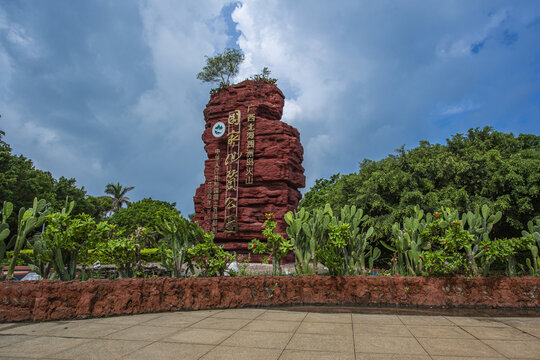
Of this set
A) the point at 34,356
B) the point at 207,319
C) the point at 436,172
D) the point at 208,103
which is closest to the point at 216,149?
the point at 208,103

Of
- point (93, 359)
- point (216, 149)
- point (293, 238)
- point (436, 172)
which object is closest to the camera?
point (93, 359)

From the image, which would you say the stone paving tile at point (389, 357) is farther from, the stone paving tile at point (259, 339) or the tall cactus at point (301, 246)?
the tall cactus at point (301, 246)

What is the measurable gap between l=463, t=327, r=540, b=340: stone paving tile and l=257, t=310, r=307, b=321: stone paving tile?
2.43 metres

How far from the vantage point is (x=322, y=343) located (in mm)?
4145

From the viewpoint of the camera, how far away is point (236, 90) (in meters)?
19.5

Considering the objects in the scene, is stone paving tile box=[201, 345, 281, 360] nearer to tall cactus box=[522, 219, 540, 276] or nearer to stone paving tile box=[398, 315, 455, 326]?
stone paving tile box=[398, 315, 455, 326]

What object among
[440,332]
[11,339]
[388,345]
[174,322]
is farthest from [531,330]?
[11,339]

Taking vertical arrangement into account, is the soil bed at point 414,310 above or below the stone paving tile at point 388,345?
above

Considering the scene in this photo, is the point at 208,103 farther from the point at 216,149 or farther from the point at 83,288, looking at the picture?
the point at 83,288

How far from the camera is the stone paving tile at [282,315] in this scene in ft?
18.5

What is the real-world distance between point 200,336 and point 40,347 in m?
1.84

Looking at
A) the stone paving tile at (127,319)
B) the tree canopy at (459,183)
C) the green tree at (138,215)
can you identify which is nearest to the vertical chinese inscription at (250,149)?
the tree canopy at (459,183)

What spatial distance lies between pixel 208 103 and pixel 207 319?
53.3 feet

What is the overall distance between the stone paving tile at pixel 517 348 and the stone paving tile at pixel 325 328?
1.67 meters
